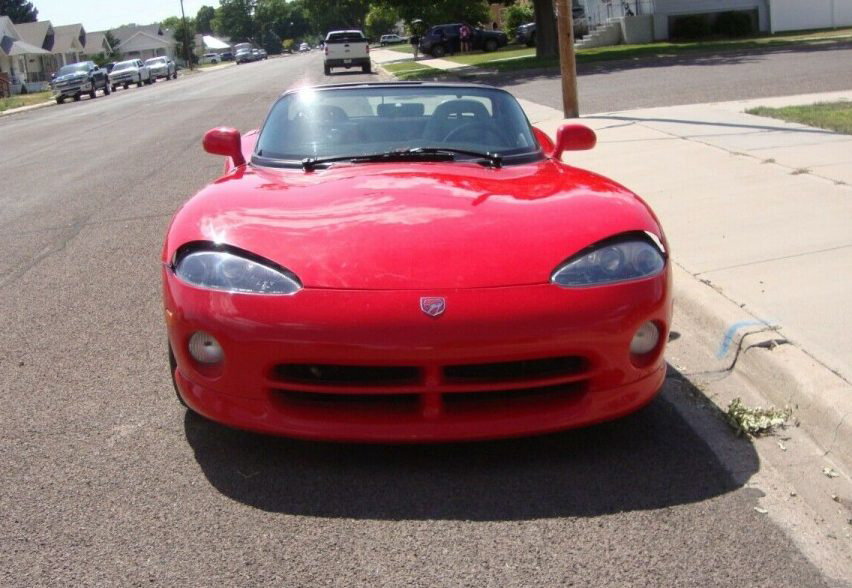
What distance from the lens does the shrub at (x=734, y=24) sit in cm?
3828

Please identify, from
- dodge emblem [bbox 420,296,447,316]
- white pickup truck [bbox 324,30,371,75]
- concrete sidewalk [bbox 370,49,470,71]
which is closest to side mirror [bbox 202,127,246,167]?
dodge emblem [bbox 420,296,447,316]

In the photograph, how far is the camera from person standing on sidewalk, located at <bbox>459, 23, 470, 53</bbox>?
47.0 metres

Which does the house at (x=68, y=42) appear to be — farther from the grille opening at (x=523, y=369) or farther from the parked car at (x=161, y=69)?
the grille opening at (x=523, y=369)

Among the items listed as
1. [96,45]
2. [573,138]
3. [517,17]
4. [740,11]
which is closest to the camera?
[573,138]

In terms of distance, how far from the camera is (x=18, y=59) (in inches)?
3073

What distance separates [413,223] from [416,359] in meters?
0.66

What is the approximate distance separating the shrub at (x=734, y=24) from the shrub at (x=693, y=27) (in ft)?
1.77

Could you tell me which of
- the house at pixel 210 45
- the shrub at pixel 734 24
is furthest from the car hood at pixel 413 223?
the house at pixel 210 45

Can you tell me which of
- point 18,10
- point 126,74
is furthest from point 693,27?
point 18,10

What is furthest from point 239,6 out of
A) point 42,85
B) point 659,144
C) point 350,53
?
point 659,144

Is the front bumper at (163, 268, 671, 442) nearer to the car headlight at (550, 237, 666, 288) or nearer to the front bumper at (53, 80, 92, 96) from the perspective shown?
the car headlight at (550, 237, 666, 288)

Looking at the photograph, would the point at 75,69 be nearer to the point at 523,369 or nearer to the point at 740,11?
the point at 740,11

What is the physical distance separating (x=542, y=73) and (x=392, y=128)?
22768mm

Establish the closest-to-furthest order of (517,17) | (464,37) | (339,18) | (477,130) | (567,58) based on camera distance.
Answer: (477,130) < (567,58) < (464,37) < (517,17) < (339,18)
